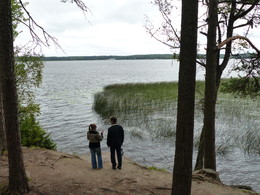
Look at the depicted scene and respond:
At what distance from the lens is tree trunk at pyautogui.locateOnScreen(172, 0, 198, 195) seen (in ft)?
17.5

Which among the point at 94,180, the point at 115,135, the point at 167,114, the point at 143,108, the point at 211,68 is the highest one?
the point at 211,68

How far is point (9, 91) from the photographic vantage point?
596 cm

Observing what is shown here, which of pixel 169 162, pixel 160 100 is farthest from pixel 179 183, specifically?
pixel 160 100

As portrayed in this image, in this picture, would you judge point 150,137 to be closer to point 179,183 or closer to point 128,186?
point 128,186

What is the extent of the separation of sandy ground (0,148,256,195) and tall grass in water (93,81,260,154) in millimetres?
5619

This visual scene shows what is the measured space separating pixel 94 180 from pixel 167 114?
16226mm

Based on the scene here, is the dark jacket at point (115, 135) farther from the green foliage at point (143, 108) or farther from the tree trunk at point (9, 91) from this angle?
the green foliage at point (143, 108)

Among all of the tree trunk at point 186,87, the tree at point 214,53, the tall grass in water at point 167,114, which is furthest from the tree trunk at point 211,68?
the tree trunk at point 186,87

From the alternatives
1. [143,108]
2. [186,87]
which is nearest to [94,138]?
[186,87]

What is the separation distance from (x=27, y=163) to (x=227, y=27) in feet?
29.7

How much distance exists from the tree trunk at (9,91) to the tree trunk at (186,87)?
11.6ft

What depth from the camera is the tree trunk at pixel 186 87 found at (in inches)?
210

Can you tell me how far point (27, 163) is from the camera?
9.20 meters

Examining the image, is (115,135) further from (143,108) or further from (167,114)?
(143,108)
